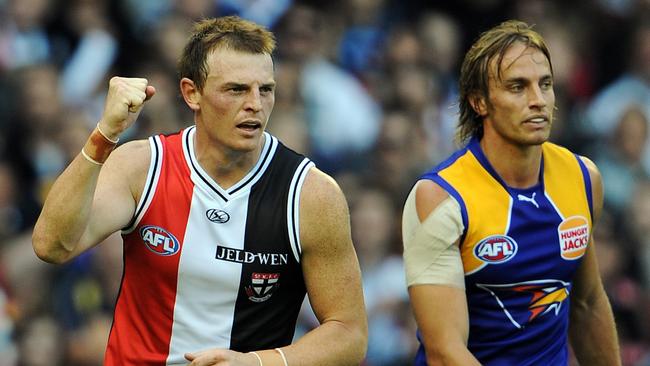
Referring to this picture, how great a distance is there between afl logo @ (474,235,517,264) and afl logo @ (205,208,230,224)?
44.0 inches

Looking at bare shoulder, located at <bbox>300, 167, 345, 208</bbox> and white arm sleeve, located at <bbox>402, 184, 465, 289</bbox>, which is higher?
bare shoulder, located at <bbox>300, 167, 345, 208</bbox>

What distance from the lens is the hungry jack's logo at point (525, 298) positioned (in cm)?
598

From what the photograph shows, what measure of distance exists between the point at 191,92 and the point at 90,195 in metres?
0.71

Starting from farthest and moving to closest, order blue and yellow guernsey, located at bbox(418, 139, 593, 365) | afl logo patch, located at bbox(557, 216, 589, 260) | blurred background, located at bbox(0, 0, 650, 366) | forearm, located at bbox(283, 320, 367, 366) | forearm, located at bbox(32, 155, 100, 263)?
blurred background, located at bbox(0, 0, 650, 366), afl logo patch, located at bbox(557, 216, 589, 260), blue and yellow guernsey, located at bbox(418, 139, 593, 365), forearm, located at bbox(283, 320, 367, 366), forearm, located at bbox(32, 155, 100, 263)

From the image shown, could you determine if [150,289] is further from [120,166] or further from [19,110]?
[19,110]

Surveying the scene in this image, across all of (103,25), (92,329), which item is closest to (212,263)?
(92,329)

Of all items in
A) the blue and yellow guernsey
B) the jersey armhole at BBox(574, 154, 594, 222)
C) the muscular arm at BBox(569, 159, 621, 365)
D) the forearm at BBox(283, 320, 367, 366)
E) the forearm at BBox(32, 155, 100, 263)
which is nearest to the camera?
the forearm at BBox(32, 155, 100, 263)

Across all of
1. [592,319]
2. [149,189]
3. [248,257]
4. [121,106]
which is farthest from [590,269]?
[121,106]

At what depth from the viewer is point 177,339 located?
5.63 meters

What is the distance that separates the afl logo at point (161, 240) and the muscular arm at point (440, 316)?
1.10 m

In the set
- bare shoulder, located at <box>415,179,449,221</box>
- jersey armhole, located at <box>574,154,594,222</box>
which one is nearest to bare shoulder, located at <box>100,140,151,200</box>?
bare shoulder, located at <box>415,179,449,221</box>

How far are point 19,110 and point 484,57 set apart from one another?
4580 mm

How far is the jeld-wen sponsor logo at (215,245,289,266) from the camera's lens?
5.62 metres

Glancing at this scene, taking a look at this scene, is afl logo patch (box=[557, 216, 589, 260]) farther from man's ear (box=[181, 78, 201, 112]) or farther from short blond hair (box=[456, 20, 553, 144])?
man's ear (box=[181, 78, 201, 112])
